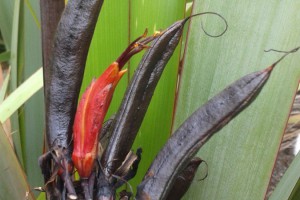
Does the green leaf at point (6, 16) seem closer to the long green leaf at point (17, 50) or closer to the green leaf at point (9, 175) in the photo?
the long green leaf at point (17, 50)

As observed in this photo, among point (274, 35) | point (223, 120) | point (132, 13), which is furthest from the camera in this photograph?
point (132, 13)

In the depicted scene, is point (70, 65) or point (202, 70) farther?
point (202, 70)

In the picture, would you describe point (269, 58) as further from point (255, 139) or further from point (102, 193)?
point (102, 193)

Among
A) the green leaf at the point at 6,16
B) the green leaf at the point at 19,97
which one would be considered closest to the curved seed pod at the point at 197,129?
the green leaf at the point at 19,97

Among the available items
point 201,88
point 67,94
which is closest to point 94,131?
point 67,94

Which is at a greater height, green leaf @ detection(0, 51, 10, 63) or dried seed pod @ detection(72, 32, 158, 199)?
dried seed pod @ detection(72, 32, 158, 199)

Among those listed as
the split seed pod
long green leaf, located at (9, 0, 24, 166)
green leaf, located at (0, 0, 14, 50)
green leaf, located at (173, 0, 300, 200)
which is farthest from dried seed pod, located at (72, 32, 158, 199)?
green leaf, located at (0, 0, 14, 50)

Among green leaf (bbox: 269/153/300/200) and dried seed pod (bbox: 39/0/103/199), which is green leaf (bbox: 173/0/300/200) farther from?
dried seed pod (bbox: 39/0/103/199)
